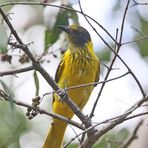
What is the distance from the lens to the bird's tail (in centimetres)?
385

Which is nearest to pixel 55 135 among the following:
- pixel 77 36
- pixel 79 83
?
pixel 79 83

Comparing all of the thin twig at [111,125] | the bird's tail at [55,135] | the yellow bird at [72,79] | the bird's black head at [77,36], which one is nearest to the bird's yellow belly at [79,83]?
the yellow bird at [72,79]

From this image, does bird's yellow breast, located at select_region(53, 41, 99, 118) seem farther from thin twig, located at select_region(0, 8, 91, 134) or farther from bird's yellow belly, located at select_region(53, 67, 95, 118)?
thin twig, located at select_region(0, 8, 91, 134)

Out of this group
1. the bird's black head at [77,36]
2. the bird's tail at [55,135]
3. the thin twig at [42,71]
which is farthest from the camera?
the bird's black head at [77,36]

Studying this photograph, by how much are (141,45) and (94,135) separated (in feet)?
7.65

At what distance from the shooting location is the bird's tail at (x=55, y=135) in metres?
3.85

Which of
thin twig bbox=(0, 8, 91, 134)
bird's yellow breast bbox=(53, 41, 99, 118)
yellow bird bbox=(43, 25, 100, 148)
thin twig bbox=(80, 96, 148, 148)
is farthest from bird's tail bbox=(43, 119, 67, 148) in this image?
thin twig bbox=(80, 96, 148, 148)

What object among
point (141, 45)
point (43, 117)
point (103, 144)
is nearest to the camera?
point (103, 144)

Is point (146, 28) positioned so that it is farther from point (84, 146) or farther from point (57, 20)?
point (84, 146)

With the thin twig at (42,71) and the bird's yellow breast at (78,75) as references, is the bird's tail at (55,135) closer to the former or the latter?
the bird's yellow breast at (78,75)

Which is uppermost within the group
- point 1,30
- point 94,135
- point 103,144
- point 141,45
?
point 1,30

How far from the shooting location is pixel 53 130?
4023 mm

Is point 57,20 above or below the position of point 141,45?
above

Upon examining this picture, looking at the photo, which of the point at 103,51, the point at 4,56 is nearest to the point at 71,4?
the point at 4,56
